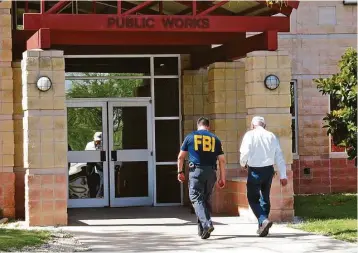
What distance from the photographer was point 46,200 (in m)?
13.2

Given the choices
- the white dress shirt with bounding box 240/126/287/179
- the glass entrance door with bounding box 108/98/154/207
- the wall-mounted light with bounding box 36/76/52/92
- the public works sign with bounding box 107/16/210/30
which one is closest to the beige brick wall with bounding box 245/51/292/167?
the public works sign with bounding box 107/16/210/30

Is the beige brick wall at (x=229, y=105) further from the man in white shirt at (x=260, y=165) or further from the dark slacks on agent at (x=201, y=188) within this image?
the dark slacks on agent at (x=201, y=188)

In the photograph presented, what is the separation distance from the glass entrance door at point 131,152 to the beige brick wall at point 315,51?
4.20 m

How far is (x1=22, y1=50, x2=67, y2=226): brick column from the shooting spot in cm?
1315

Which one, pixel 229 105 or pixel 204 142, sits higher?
pixel 229 105

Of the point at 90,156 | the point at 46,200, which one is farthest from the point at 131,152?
the point at 46,200

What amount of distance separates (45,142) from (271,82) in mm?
3809

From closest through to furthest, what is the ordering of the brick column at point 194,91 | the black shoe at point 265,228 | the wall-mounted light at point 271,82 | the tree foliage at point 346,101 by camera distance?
the tree foliage at point 346,101, the black shoe at point 265,228, the wall-mounted light at point 271,82, the brick column at point 194,91

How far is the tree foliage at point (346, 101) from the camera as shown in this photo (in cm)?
1101

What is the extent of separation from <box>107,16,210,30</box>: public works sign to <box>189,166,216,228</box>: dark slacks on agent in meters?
2.91

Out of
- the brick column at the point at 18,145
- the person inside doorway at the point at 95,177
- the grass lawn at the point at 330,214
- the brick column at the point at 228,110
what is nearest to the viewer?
the grass lawn at the point at 330,214

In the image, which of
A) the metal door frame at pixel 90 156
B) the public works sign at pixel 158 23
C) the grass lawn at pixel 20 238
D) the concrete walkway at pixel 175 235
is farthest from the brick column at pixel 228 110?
the grass lawn at pixel 20 238

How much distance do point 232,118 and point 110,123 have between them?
2682 millimetres

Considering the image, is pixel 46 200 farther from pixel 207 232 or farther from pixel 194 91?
pixel 194 91
